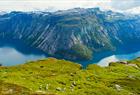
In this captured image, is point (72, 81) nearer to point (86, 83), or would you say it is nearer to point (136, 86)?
point (86, 83)

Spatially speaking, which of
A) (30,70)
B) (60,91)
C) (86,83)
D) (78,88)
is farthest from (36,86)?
(30,70)

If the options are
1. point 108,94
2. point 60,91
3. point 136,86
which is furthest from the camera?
point 136,86

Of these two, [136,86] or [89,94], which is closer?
[89,94]

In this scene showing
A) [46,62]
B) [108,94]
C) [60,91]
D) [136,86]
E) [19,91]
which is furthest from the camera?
[46,62]

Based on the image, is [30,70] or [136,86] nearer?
[136,86]

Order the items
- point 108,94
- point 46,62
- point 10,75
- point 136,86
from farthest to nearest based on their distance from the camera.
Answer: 1. point 46,62
2. point 136,86
3. point 10,75
4. point 108,94

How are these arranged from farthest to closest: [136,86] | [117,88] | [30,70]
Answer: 1. [30,70]
2. [136,86]
3. [117,88]

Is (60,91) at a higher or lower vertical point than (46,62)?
lower

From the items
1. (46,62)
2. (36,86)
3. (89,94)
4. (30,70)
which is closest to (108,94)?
(89,94)

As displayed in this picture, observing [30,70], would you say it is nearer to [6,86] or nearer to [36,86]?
[36,86]
